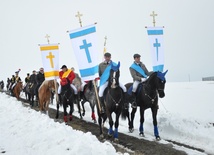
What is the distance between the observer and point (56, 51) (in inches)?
590

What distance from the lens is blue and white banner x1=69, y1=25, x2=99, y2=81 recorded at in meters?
10.5

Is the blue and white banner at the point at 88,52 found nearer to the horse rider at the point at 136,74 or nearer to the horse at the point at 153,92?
the horse rider at the point at 136,74

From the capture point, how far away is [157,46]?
447 inches

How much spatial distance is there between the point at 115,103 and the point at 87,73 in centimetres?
201

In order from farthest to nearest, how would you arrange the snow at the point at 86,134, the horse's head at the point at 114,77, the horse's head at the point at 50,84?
1. the horse's head at the point at 50,84
2. the horse's head at the point at 114,77
3. the snow at the point at 86,134

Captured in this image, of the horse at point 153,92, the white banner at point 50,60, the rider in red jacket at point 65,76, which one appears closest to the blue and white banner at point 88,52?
the horse at point 153,92

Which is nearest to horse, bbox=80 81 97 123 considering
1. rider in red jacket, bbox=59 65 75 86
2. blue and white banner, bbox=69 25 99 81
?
rider in red jacket, bbox=59 65 75 86

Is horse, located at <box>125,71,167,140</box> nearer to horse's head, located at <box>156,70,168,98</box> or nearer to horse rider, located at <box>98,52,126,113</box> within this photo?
horse's head, located at <box>156,70,168,98</box>

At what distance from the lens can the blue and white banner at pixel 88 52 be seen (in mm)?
10547

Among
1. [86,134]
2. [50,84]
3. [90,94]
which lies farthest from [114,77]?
[50,84]

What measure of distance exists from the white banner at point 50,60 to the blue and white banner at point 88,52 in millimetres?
4462

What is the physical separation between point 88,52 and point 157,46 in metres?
3.28

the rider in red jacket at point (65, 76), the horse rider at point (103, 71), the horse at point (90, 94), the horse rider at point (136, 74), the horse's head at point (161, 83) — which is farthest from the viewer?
the horse at point (90, 94)

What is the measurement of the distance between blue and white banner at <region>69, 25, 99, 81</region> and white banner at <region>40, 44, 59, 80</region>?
4.46m
